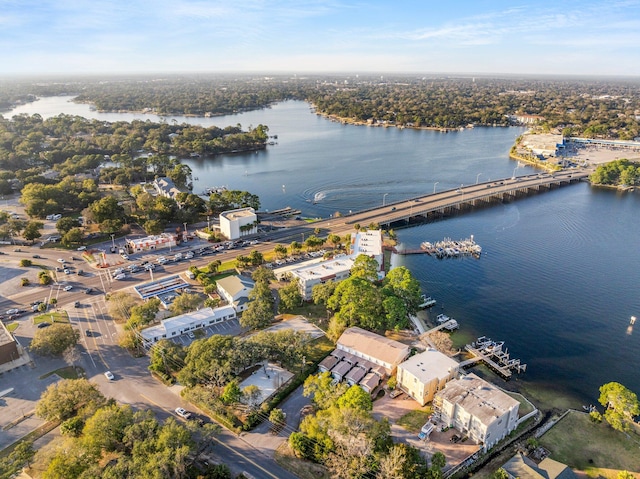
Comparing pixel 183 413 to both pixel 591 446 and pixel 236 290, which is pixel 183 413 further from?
pixel 591 446

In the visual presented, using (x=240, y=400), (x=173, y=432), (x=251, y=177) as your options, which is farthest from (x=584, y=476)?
(x=251, y=177)

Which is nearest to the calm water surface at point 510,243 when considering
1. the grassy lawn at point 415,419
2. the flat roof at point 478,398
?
the flat roof at point 478,398

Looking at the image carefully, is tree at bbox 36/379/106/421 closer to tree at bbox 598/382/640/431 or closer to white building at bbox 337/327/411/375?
white building at bbox 337/327/411/375

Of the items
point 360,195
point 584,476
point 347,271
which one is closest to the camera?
point 584,476

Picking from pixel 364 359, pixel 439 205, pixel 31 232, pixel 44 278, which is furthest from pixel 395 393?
pixel 31 232

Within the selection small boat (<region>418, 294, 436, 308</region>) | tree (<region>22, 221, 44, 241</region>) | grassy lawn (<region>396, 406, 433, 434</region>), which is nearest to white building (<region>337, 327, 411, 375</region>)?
grassy lawn (<region>396, 406, 433, 434</region>)

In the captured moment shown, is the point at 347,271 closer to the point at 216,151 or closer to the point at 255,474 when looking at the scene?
the point at 255,474

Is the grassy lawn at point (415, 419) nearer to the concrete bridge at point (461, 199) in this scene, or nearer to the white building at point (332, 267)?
the white building at point (332, 267)
